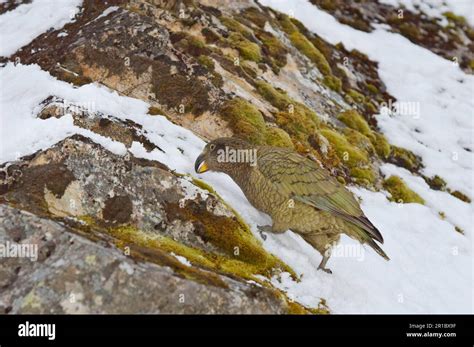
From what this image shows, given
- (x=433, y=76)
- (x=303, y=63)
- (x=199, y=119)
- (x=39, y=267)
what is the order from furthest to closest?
(x=433, y=76) < (x=303, y=63) < (x=199, y=119) < (x=39, y=267)

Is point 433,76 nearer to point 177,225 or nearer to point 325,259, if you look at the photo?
point 325,259

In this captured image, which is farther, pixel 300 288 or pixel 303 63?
pixel 303 63

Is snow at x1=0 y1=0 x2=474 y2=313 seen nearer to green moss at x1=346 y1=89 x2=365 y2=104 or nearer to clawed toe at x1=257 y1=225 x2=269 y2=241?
clawed toe at x1=257 y1=225 x2=269 y2=241

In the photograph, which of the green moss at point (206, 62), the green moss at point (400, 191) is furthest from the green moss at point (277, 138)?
the green moss at point (400, 191)

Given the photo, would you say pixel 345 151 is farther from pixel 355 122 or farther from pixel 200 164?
pixel 200 164

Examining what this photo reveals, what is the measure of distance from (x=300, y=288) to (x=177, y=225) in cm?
205

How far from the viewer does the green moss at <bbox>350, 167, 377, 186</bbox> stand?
12445 millimetres

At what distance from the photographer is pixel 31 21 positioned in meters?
12.3

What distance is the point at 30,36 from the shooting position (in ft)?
38.5

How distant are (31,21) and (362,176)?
8488 millimetres

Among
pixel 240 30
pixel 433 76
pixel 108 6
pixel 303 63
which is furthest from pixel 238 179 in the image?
pixel 433 76

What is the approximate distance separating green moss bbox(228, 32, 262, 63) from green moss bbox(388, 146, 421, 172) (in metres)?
4.58

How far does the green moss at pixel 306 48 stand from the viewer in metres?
16.2
